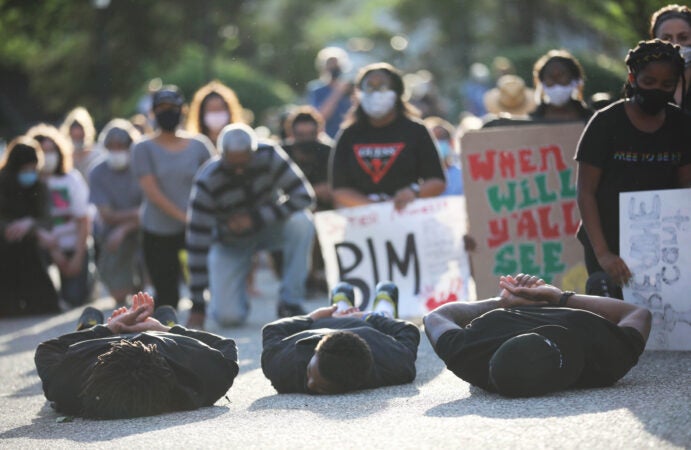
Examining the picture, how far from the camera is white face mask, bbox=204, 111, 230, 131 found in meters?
14.3

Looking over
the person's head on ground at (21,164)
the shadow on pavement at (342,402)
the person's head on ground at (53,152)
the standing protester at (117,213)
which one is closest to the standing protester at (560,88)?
the shadow on pavement at (342,402)

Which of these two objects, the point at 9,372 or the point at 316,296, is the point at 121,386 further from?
the point at 316,296

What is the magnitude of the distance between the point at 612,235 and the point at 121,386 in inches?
136

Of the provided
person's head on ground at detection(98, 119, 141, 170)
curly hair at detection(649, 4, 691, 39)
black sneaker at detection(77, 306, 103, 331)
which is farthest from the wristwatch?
person's head on ground at detection(98, 119, 141, 170)

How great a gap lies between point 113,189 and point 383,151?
4.47 meters

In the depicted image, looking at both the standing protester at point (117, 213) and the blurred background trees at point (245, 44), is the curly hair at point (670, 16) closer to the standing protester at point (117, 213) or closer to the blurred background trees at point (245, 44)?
the standing protester at point (117, 213)

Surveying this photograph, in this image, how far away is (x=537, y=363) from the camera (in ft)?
23.2

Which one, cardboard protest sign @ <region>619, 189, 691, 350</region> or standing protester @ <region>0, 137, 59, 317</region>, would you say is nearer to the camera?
cardboard protest sign @ <region>619, 189, 691, 350</region>

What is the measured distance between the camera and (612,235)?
912cm

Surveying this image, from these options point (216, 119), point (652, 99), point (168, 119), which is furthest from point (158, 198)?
point (652, 99)

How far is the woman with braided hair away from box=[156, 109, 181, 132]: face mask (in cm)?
514

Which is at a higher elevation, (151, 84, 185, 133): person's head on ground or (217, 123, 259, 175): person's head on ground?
(151, 84, 185, 133): person's head on ground

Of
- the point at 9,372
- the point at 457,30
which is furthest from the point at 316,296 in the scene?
the point at 457,30

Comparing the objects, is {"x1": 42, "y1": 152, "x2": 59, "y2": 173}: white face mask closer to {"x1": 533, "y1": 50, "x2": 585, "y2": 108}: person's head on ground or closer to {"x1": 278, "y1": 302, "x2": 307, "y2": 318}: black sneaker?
{"x1": 278, "y1": 302, "x2": 307, "y2": 318}: black sneaker
